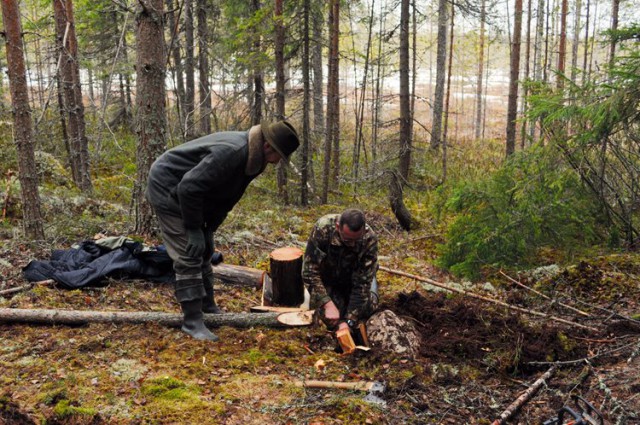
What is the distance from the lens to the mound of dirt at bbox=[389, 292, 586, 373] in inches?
163

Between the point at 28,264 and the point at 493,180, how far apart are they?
20.3ft

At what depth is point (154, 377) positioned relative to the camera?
354cm

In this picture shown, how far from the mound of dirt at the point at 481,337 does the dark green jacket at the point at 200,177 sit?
2.28 metres

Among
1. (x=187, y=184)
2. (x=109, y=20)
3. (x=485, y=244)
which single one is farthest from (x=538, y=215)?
(x=109, y=20)

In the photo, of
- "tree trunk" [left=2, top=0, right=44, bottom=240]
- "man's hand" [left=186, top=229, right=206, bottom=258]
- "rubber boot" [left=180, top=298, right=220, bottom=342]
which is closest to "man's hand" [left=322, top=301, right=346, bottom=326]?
"rubber boot" [left=180, top=298, right=220, bottom=342]

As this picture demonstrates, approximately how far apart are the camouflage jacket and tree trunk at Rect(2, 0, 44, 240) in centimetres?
413

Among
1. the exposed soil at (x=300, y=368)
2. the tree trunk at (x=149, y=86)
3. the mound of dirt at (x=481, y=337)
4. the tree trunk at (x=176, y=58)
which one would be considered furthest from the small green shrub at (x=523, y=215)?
the tree trunk at (x=176, y=58)

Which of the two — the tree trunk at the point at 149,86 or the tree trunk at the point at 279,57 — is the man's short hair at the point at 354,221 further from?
the tree trunk at the point at 279,57

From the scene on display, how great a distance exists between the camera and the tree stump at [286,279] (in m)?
5.32

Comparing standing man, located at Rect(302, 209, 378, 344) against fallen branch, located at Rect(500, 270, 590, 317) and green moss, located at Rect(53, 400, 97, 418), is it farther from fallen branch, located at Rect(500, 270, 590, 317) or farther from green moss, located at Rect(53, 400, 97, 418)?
green moss, located at Rect(53, 400, 97, 418)

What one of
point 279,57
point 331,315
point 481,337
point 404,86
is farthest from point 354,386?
point 279,57

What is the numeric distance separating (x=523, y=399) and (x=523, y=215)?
3.59 metres

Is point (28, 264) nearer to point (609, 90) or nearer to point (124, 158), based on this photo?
point (609, 90)

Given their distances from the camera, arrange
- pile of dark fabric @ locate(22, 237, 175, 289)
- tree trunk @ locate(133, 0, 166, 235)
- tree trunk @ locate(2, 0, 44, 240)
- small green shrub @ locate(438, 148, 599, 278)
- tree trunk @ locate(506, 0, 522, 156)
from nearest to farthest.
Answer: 1. pile of dark fabric @ locate(22, 237, 175, 289)
2. tree trunk @ locate(2, 0, 44, 240)
3. tree trunk @ locate(133, 0, 166, 235)
4. small green shrub @ locate(438, 148, 599, 278)
5. tree trunk @ locate(506, 0, 522, 156)
